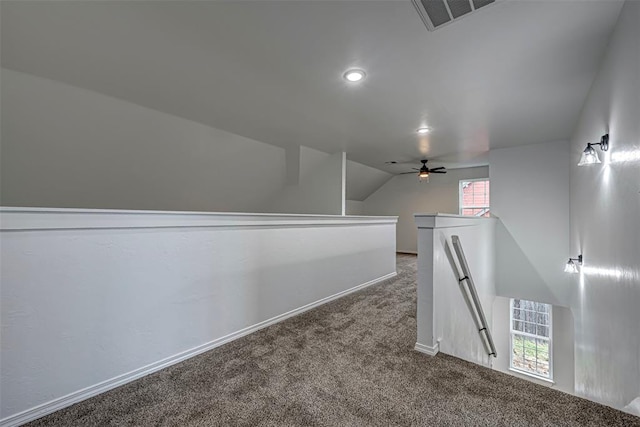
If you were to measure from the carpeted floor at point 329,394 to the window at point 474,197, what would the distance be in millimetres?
5764

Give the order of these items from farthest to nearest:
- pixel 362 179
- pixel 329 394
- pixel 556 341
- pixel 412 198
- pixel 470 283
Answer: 1. pixel 412 198
2. pixel 362 179
3. pixel 556 341
4. pixel 470 283
5. pixel 329 394

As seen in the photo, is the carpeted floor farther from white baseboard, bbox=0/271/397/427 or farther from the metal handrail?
the metal handrail

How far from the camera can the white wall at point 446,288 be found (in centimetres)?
220

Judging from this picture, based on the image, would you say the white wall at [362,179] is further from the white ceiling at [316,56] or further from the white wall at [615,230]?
the white wall at [615,230]

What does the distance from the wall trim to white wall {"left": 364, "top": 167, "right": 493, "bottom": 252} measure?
18.9 ft

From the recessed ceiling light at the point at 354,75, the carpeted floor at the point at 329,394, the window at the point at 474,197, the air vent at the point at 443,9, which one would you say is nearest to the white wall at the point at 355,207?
the window at the point at 474,197

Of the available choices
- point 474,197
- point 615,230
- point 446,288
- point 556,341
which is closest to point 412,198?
point 474,197

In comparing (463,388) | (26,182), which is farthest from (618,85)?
(26,182)

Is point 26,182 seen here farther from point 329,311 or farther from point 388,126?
point 388,126

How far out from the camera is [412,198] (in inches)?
307

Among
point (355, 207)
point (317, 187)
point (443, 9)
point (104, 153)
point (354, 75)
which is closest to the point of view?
point (443, 9)

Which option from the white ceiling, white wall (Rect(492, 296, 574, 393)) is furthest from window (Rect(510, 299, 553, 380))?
the white ceiling

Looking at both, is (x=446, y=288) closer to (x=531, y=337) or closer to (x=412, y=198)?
(x=531, y=337)

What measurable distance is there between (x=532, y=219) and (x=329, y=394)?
479cm
